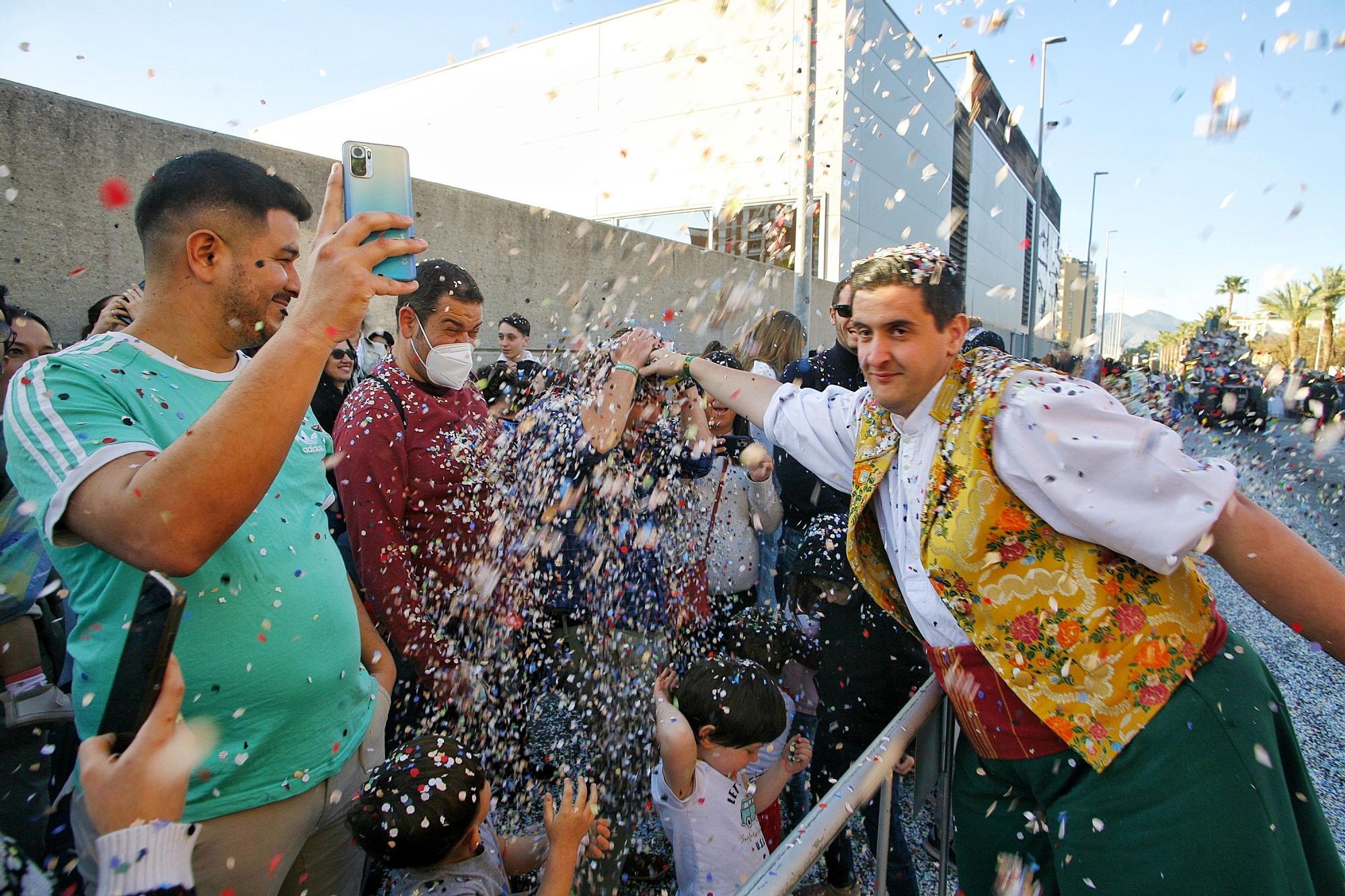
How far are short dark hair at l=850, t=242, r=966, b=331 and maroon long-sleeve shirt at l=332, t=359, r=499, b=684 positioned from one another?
4.95 ft

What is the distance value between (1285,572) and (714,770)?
160cm

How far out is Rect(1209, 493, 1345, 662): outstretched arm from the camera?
4.21ft

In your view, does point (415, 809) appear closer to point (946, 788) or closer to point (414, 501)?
point (414, 501)

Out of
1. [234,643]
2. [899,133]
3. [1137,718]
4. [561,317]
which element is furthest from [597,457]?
[899,133]

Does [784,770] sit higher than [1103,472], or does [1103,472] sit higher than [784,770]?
[1103,472]

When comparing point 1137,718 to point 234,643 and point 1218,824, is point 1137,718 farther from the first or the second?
point 234,643

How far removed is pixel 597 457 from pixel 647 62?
518 inches

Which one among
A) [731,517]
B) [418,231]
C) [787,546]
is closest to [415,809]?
[731,517]

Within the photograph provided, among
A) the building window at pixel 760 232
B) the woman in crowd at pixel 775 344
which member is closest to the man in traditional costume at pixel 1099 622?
the woman in crowd at pixel 775 344

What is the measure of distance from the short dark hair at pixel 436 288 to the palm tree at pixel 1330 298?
4988 cm

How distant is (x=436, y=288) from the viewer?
106 inches

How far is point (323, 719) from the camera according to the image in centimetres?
154

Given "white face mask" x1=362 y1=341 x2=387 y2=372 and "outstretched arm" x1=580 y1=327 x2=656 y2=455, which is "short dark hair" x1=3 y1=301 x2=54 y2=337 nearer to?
"white face mask" x1=362 y1=341 x2=387 y2=372

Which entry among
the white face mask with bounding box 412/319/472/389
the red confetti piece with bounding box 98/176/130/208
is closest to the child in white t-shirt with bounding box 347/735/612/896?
the white face mask with bounding box 412/319/472/389
